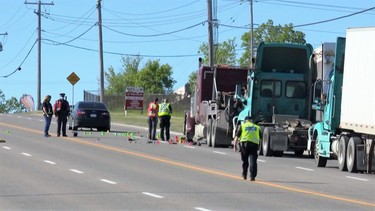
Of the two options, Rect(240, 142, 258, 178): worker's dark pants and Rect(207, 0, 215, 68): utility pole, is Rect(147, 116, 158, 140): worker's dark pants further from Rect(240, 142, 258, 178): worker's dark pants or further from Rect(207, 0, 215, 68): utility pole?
Rect(240, 142, 258, 178): worker's dark pants

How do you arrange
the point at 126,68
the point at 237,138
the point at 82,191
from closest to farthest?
1. the point at 82,191
2. the point at 237,138
3. the point at 126,68

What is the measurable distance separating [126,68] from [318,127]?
110205 millimetres

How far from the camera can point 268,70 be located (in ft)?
111

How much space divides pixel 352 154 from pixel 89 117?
23.2 m

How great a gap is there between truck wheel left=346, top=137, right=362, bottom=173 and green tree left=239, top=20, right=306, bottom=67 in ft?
220

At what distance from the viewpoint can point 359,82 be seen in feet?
84.7

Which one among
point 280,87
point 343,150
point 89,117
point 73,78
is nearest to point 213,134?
point 280,87

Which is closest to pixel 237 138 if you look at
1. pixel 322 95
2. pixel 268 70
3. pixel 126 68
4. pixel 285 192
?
pixel 285 192

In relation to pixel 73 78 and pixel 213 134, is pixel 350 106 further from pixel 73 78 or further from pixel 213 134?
pixel 73 78

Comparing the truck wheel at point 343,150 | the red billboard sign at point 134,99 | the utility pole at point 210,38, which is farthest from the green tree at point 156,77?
the truck wheel at point 343,150

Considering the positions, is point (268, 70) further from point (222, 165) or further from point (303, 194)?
point (303, 194)

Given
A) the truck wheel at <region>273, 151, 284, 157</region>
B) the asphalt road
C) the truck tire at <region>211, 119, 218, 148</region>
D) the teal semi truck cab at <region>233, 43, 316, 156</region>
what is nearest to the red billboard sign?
the truck tire at <region>211, 119, 218, 148</region>

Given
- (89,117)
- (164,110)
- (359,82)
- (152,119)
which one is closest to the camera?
(359,82)

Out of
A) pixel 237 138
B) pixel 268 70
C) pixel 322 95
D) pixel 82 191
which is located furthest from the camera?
pixel 268 70
